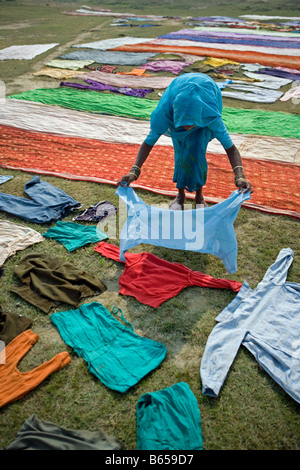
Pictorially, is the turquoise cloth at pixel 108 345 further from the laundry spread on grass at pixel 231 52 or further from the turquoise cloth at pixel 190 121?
the laundry spread on grass at pixel 231 52

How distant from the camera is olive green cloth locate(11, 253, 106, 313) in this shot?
3.21 metres

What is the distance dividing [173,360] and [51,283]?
4.71 ft

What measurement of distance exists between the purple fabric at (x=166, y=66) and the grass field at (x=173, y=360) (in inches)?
265

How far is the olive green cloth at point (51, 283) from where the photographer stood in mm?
3206

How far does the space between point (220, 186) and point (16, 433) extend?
3937mm

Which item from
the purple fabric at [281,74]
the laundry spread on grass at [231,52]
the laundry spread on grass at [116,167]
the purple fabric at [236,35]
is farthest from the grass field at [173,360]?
the purple fabric at [236,35]

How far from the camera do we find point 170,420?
227 centimetres

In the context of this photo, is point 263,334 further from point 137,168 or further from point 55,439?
point 137,168

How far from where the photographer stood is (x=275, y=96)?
26.9ft

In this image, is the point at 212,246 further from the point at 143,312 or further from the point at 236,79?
the point at 236,79

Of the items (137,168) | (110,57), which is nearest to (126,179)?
(137,168)

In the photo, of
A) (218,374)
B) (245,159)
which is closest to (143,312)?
(218,374)

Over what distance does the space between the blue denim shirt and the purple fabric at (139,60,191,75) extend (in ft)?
28.0

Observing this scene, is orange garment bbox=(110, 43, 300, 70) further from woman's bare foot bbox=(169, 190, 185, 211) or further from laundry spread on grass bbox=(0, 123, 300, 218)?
woman's bare foot bbox=(169, 190, 185, 211)
